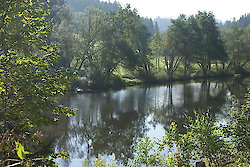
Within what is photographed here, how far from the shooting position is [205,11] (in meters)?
A: 58.9

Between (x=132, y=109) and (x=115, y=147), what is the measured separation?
10917mm

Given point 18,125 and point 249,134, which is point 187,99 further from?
point 18,125

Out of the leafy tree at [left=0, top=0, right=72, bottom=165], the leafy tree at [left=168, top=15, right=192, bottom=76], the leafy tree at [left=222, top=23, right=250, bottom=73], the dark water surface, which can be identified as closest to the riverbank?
the leafy tree at [left=222, top=23, right=250, bottom=73]

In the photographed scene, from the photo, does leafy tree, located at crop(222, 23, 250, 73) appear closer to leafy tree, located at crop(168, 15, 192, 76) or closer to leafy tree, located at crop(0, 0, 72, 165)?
leafy tree, located at crop(168, 15, 192, 76)

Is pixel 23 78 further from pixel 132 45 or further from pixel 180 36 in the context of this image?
pixel 180 36

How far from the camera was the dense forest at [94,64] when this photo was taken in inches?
269

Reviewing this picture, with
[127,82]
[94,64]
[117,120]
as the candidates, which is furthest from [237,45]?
[117,120]

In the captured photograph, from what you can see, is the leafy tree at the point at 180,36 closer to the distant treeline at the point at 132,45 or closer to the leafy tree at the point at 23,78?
the distant treeline at the point at 132,45

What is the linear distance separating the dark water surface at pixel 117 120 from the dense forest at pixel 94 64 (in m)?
2.09

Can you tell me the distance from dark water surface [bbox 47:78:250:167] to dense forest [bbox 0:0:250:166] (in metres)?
2.09

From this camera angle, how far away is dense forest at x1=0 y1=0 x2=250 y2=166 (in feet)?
22.4

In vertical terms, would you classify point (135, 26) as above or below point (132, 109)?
above

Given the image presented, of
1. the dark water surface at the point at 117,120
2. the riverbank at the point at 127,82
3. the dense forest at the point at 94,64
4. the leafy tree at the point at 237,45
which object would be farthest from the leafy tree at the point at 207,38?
the dark water surface at the point at 117,120

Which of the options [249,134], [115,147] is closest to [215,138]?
[249,134]
